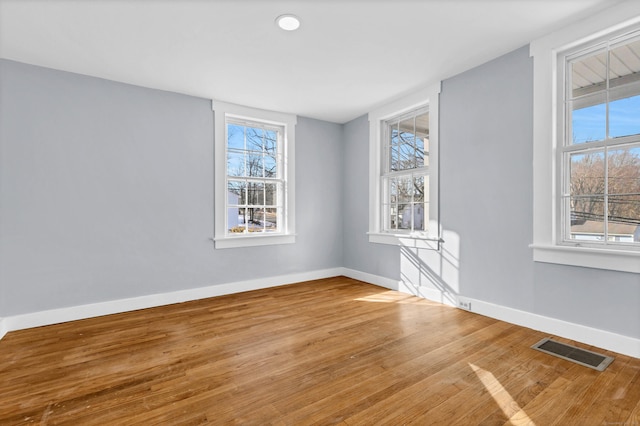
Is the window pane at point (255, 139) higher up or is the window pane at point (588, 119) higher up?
the window pane at point (255, 139)

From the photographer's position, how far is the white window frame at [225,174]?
4141 millimetres

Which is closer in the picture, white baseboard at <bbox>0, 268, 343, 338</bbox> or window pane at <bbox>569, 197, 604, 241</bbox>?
window pane at <bbox>569, 197, 604, 241</bbox>

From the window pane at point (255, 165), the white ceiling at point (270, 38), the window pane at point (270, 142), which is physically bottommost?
the window pane at point (255, 165)

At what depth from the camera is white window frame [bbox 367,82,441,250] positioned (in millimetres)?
3703

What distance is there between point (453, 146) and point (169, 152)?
11.3 ft

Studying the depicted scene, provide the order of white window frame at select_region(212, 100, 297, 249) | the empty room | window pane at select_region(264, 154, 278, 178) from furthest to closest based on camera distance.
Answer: window pane at select_region(264, 154, 278, 178)
white window frame at select_region(212, 100, 297, 249)
the empty room

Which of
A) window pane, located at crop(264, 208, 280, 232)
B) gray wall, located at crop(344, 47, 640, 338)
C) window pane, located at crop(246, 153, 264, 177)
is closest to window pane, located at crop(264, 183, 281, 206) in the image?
window pane, located at crop(264, 208, 280, 232)

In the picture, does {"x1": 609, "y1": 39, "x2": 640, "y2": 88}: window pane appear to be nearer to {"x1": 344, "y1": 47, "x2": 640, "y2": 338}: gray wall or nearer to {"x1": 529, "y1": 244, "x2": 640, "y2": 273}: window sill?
{"x1": 344, "y1": 47, "x2": 640, "y2": 338}: gray wall

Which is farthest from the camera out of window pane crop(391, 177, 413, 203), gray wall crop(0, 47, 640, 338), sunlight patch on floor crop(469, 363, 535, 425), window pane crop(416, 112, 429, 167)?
window pane crop(391, 177, 413, 203)

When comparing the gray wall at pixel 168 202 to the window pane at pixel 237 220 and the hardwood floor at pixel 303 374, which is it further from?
the hardwood floor at pixel 303 374

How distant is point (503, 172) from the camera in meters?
3.06

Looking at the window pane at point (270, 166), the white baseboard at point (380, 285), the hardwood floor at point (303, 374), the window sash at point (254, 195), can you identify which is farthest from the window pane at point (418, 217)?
the window pane at point (270, 166)

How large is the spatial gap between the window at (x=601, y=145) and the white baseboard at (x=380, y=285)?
2.38 ft

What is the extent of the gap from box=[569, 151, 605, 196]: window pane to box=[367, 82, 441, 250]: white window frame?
1.29 meters
